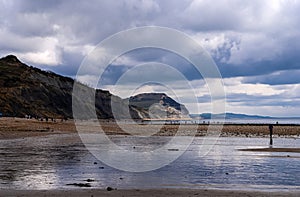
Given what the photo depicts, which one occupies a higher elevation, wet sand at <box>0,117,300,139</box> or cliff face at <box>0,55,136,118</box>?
cliff face at <box>0,55,136,118</box>

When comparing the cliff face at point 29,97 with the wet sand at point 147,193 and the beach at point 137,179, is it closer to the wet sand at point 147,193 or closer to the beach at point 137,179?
the beach at point 137,179

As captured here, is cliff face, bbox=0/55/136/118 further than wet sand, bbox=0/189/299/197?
Yes

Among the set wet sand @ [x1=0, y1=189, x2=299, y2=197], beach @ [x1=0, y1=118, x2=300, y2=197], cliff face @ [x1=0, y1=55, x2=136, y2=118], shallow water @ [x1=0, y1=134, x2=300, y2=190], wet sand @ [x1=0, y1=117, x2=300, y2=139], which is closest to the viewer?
wet sand @ [x1=0, y1=189, x2=299, y2=197]

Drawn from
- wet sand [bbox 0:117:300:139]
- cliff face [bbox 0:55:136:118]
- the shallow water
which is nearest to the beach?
the shallow water

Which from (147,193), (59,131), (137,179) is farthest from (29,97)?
(147,193)

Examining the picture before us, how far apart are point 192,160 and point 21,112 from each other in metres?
124

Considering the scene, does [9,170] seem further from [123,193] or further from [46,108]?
[46,108]

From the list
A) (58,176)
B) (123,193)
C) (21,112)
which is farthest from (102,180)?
(21,112)

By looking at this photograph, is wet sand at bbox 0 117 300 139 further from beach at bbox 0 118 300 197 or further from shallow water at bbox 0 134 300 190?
beach at bbox 0 118 300 197

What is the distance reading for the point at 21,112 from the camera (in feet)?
486

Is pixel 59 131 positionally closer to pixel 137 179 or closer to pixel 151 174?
pixel 151 174

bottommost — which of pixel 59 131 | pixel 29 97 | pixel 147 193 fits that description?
pixel 147 193

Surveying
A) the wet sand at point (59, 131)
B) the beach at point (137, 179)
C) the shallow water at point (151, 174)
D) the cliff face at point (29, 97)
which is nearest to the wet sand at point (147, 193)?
the beach at point (137, 179)

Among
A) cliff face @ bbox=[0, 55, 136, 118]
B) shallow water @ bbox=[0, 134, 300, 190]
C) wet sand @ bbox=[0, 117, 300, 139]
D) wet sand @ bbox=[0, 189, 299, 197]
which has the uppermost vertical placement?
cliff face @ bbox=[0, 55, 136, 118]
